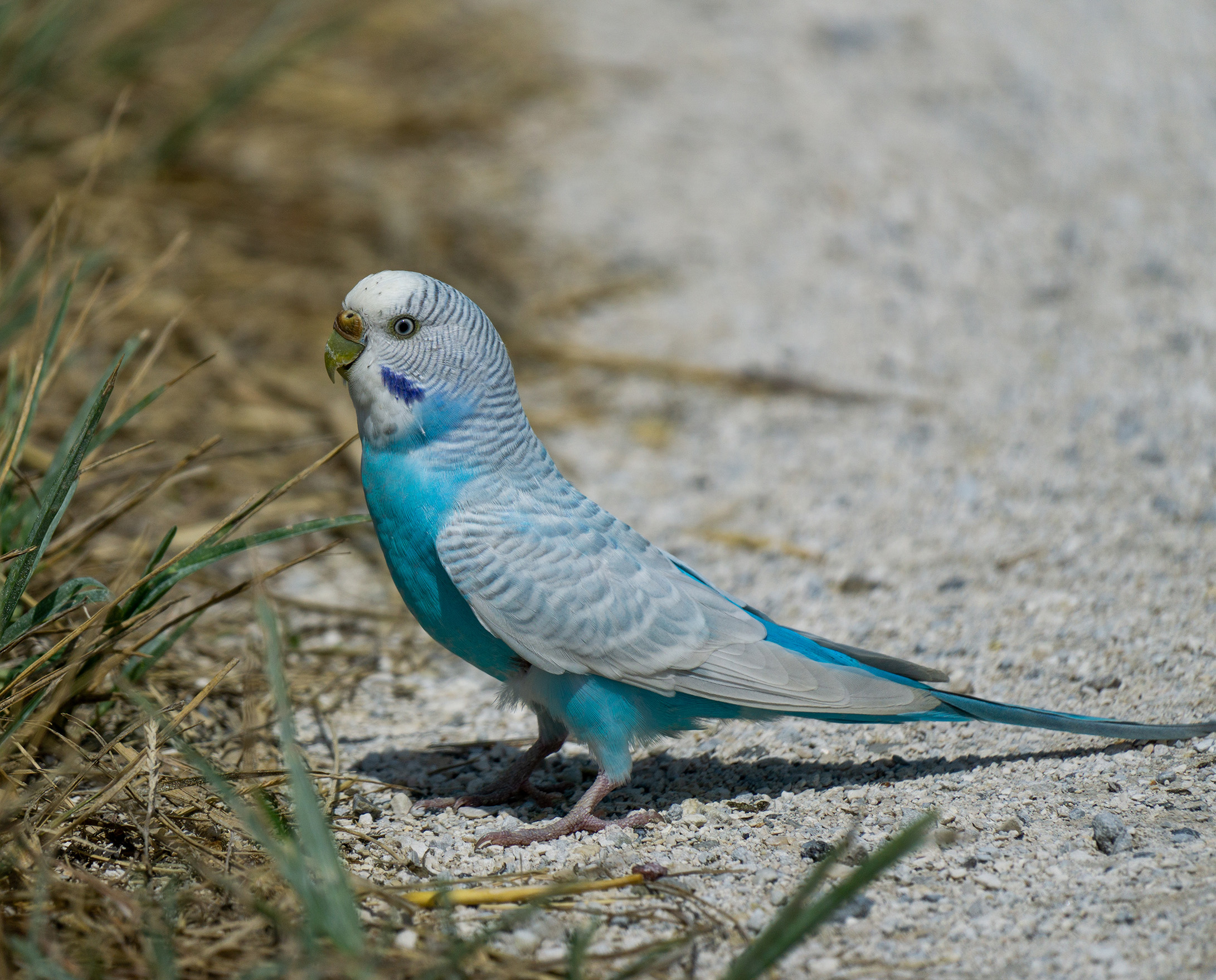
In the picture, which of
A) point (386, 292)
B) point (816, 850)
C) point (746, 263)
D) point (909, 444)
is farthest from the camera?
point (746, 263)

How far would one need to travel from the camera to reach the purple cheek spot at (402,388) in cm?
267

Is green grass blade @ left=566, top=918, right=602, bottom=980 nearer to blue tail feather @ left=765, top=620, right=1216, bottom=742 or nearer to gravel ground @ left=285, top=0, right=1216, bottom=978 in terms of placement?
gravel ground @ left=285, top=0, right=1216, bottom=978

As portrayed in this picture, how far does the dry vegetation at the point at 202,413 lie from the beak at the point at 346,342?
262 millimetres

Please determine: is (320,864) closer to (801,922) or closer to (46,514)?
(801,922)

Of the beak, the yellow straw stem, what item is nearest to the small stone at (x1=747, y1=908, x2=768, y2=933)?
the yellow straw stem

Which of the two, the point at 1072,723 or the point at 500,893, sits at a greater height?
the point at 1072,723

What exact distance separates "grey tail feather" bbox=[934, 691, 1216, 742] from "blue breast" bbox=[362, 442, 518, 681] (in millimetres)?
1052

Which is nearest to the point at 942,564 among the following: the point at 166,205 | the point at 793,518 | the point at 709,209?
the point at 793,518

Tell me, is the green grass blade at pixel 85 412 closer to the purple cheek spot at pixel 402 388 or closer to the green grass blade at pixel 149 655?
the green grass blade at pixel 149 655

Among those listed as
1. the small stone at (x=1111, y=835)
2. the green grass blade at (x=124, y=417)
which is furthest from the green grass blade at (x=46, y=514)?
the small stone at (x=1111, y=835)

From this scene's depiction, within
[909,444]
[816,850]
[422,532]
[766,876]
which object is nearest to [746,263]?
[909,444]

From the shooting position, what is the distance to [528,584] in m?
2.63

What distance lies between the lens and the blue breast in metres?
2.68

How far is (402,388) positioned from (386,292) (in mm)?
219
